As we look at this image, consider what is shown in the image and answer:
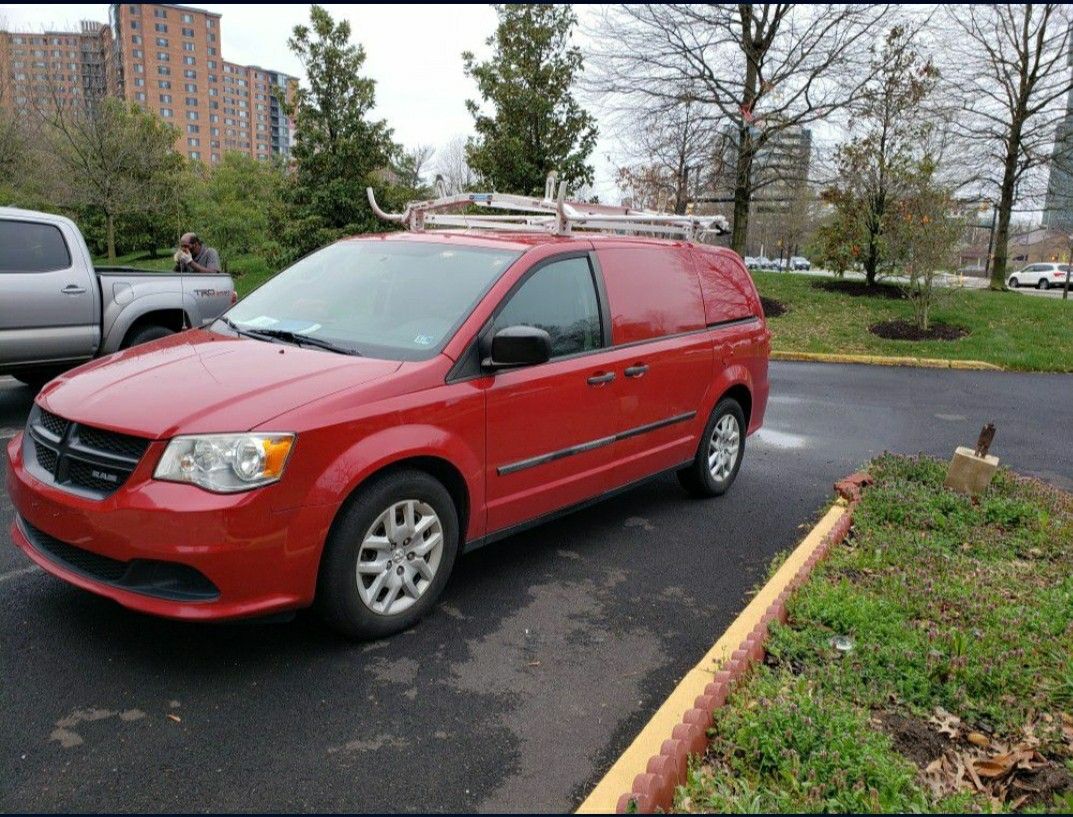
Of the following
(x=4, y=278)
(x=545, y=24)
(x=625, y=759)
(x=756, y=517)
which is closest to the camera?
(x=625, y=759)

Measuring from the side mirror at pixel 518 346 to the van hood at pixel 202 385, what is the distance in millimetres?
496

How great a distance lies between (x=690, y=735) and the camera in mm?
2660

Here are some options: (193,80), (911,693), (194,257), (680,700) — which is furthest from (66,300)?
(193,80)

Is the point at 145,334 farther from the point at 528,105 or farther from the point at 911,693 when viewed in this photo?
the point at 528,105

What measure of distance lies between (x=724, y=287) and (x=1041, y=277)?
4528cm

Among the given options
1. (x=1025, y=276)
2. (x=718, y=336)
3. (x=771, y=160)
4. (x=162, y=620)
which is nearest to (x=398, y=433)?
(x=162, y=620)

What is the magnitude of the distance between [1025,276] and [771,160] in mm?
31919

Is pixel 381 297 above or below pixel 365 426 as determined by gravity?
above

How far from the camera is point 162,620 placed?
368 centimetres

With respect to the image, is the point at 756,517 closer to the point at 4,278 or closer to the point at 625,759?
the point at 625,759

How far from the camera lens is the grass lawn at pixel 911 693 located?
2.48 meters

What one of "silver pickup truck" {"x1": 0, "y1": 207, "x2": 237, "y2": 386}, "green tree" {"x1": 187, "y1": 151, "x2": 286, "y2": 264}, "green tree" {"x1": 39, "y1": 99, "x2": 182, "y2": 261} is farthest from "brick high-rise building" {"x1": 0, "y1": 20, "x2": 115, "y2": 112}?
"silver pickup truck" {"x1": 0, "y1": 207, "x2": 237, "y2": 386}

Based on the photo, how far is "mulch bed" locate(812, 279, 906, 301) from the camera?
1909cm

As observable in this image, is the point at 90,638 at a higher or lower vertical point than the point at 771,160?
lower
